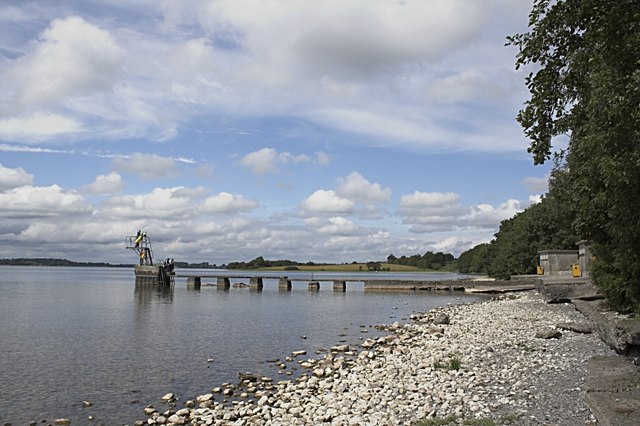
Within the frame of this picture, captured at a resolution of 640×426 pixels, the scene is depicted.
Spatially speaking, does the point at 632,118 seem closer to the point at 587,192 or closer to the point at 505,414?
the point at 505,414

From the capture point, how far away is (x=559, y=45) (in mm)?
11055

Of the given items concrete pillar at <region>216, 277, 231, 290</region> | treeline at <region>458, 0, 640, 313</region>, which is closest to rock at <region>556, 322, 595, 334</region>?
treeline at <region>458, 0, 640, 313</region>

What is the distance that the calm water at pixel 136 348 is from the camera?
57.1 ft

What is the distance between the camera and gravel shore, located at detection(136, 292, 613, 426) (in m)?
11.3

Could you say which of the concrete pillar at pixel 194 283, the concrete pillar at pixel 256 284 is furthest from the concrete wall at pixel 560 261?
the concrete pillar at pixel 194 283

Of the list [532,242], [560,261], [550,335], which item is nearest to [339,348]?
[550,335]

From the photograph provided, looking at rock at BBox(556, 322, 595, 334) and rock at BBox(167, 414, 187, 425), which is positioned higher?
rock at BBox(556, 322, 595, 334)

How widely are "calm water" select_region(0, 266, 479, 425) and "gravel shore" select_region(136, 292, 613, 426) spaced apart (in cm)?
204

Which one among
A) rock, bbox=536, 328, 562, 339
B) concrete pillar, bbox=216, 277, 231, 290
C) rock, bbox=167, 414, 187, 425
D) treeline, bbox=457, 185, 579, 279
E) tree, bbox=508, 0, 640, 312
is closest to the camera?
tree, bbox=508, 0, 640, 312

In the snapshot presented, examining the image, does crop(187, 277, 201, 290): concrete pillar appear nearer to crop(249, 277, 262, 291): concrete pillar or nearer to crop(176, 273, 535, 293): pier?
crop(176, 273, 535, 293): pier

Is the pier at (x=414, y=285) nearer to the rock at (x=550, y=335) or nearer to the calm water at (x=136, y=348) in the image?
the calm water at (x=136, y=348)

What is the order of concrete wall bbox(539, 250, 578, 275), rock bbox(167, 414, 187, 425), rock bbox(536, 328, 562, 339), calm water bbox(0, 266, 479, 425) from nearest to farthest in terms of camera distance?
rock bbox(167, 414, 187, 425) < calm water bbox(0, 266, 479, 425) < rock bbox(536, 328, 562, 339) < concrete wall bbox(539, 250, 578, 275)

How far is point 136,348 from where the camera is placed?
27.9 metres

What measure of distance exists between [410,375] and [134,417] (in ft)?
25.1
